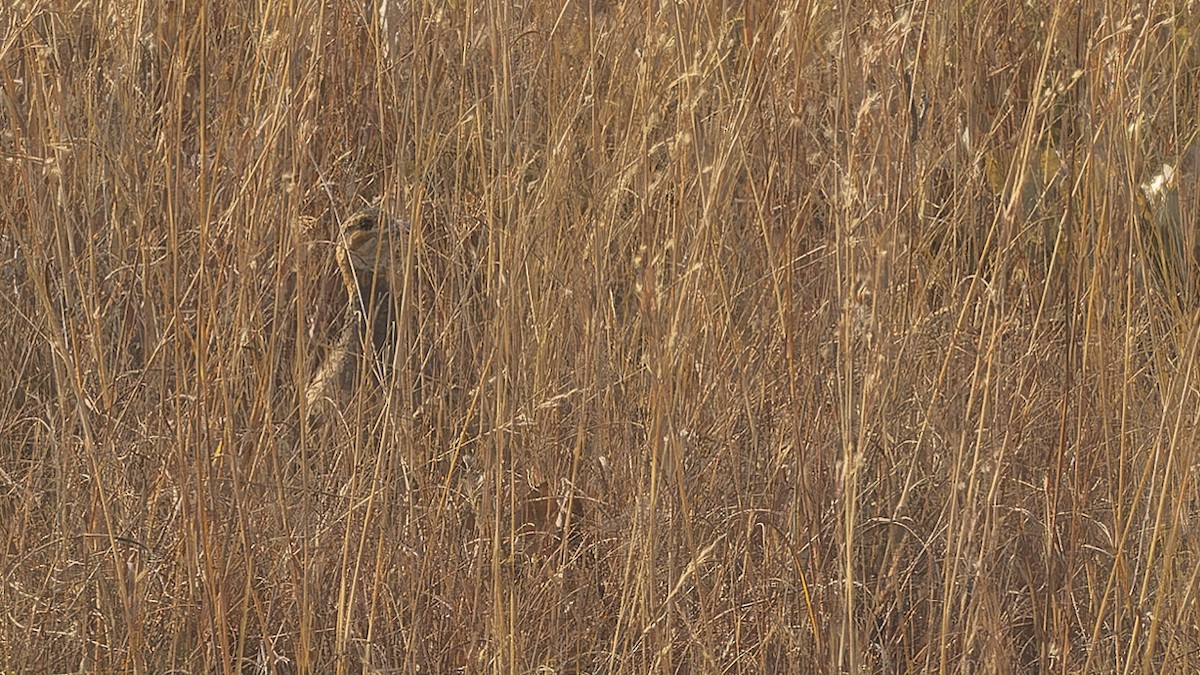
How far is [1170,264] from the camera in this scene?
5.74 feet

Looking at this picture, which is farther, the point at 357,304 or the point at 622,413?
the point at 357,304

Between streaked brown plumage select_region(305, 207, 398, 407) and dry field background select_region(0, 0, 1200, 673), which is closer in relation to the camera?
dry field background select_region(0, 0, 1200, 673)

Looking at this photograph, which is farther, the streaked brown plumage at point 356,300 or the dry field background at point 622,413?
the streaked brown plumage at point 356,300

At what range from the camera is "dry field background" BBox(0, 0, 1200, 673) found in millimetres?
1191

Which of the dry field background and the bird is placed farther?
the bird

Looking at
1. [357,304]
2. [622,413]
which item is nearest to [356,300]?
[357,304]

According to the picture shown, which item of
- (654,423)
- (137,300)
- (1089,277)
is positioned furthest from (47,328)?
(1089,277)

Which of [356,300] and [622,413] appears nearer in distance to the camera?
[622,413]

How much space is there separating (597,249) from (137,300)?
19.7 inches

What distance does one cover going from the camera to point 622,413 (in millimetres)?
1384

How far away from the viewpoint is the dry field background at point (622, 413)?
1191mm

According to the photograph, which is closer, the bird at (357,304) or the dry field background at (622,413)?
the dry field background at (622,413)

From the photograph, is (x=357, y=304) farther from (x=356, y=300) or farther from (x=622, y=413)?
(x=622, y=413)

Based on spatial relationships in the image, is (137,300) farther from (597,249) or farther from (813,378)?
(813,378)
